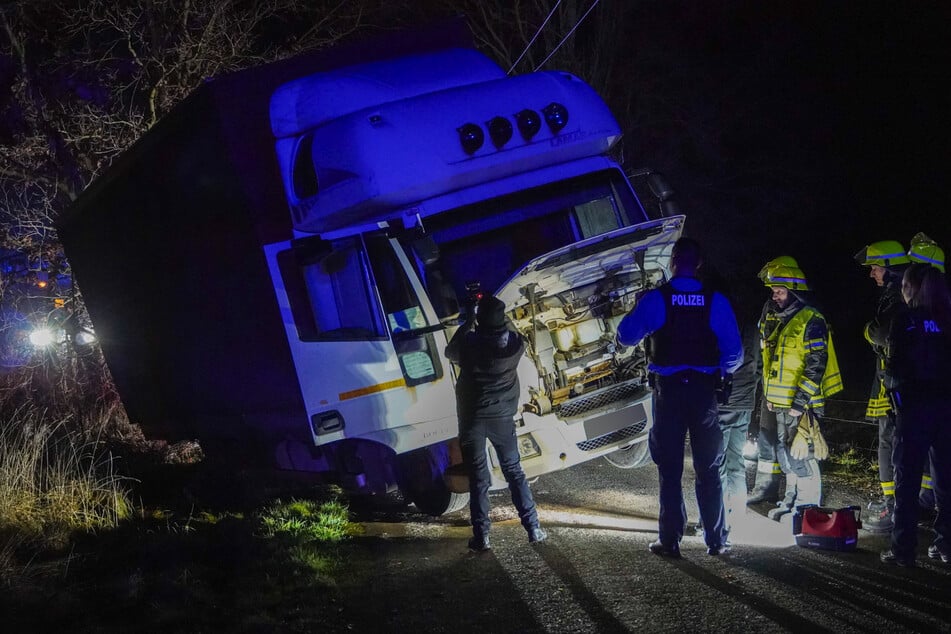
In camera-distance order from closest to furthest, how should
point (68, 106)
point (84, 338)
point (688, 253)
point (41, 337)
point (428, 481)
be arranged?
point (688, 253) → point (428, 481) → point (68, 106) → point (41, 337) → point (84, 338)

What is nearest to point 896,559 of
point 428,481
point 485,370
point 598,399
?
point 598,399

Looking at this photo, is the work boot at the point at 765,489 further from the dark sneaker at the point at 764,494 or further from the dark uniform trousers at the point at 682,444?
the dark uniform trousers at the point at 682,444

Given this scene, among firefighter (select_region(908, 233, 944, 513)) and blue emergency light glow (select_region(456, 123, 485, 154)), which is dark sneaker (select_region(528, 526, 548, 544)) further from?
blue emergency light glow (select_region(456, 123, 485, 154))

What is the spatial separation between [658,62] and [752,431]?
936cm

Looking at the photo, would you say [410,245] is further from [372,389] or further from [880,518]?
[880,518]

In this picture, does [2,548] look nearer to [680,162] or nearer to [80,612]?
[80,612]

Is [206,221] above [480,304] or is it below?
above

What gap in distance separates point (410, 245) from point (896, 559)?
3548 mm

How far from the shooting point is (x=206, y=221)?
20.2 feet

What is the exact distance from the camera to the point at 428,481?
5758 millimetres

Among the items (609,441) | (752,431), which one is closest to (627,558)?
(609,441)

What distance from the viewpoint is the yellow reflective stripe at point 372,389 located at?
529 centimetres

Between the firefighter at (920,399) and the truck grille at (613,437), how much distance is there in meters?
1.76

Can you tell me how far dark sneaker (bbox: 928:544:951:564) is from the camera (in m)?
4.51
